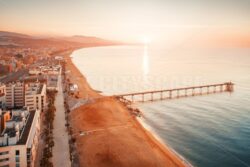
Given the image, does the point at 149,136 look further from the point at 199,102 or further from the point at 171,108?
the point at 199,102

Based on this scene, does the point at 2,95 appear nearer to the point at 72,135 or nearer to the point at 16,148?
the point at 72,135

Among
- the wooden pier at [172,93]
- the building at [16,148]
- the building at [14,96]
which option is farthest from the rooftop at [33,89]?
the building at [16,148]

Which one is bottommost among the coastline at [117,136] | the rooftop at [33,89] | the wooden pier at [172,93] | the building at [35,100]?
the coastline at [117,136]

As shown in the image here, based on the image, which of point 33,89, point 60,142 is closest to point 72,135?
point 60,142

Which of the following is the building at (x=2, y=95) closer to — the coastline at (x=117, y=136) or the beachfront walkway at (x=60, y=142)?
the beachfront walkway at (x=60, y=142)

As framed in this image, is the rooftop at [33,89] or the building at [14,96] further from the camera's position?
the building at [14,96]

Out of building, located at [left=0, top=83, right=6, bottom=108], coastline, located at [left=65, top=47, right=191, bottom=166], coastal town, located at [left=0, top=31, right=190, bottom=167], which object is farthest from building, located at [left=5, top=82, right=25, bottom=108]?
coastline, located at [left=65, top=47, right=191, bottom=166]
